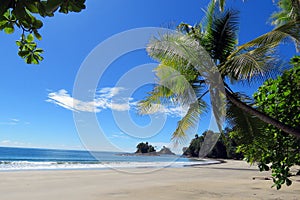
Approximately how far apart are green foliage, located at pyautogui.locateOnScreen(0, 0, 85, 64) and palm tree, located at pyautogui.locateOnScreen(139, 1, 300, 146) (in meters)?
4.38

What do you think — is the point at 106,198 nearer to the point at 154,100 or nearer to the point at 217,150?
the point at 154,100

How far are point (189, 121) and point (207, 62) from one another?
5.45 ft

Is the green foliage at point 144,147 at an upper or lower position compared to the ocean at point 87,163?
upper

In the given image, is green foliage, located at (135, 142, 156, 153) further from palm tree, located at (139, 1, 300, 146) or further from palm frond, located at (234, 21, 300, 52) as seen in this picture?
palm frond, located at (234, 21, 300, 52)

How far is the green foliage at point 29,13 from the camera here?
3.19 ft

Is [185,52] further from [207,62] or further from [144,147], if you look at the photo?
[144,147]

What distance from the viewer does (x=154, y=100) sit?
24.0 feet

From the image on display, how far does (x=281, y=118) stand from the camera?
5000 mm

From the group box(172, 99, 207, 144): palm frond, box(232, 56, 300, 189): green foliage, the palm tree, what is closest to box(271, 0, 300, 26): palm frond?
the palm tree

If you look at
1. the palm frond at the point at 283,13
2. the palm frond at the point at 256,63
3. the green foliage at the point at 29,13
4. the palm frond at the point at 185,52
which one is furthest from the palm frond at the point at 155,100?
the green foliage at the point at 29,13

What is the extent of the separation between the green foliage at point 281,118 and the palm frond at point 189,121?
1.87m

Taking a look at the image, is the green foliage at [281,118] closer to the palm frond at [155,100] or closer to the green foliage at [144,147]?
the palm frond at [155,100]

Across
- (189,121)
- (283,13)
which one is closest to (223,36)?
(189,121)

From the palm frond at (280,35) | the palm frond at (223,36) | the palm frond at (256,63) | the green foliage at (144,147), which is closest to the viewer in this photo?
the palm frond at (256,63)
